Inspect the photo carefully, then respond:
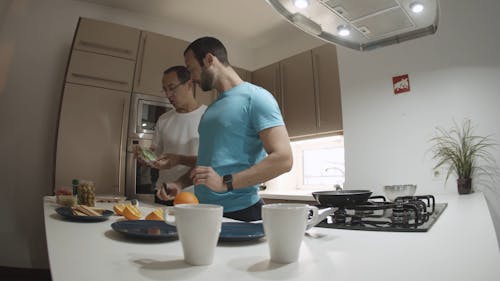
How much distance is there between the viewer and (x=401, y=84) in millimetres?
2072

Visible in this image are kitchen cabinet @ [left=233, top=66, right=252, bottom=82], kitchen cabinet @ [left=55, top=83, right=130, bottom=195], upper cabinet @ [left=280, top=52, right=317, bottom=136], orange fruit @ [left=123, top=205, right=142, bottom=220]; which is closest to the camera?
orange fruit @ [left=123, top=205, right=142, bottom=220]

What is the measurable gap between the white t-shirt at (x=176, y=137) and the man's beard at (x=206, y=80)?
31.1 inches

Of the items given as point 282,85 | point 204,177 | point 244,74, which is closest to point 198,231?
point 204,177

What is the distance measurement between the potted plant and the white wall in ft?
0.15

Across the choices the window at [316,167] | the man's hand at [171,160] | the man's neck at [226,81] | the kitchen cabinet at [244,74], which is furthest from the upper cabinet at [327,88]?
the man's neck at [226,81]

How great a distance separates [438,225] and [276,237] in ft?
1.70

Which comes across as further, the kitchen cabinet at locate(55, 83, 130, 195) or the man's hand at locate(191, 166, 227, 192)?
the kitchen cabinet at locate(55, 83, 130, 195)

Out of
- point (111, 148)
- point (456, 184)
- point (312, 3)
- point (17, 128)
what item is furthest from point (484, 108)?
point (17, 128)

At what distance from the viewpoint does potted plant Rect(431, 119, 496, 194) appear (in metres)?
1.73

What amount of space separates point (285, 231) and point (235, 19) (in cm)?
300

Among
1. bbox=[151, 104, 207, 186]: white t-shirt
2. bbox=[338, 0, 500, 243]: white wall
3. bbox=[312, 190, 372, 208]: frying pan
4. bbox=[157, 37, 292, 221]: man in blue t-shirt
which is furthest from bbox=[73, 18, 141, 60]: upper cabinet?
bbox=[312, 190, 372, 208]: frying pan

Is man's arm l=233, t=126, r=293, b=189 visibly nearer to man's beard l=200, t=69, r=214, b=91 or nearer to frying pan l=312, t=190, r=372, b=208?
frying pan l=312, t=190, r=372, b=208

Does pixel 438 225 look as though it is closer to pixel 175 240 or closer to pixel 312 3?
pixel 175 240

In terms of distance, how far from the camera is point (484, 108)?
177cm
